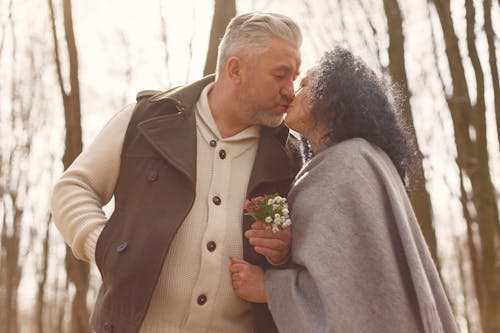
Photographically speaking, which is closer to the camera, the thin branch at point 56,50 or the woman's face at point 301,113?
the woman's face at point 301,113

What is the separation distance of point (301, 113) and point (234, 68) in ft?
1.93

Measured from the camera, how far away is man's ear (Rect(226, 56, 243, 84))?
12.0ft

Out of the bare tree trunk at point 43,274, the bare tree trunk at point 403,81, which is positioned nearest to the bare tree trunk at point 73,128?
the bare tree trunk at point 403,81

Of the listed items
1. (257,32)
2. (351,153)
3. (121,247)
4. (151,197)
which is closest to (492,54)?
(257,32)

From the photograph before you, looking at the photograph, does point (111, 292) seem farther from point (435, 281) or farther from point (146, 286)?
point (435, 281)

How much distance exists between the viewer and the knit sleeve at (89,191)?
3107mm

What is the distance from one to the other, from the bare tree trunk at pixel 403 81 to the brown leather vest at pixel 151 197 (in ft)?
11.1

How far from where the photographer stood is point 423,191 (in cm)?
653

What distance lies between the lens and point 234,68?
368 centimetres

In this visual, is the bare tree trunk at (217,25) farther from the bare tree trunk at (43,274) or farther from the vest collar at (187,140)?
the bare tree trunk at (43,274)

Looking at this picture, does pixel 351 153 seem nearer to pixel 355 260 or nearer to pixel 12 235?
pixel 355 260

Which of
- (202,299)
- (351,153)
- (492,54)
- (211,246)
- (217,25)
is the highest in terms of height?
(217,25)

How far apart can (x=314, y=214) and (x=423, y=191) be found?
12.9 feet

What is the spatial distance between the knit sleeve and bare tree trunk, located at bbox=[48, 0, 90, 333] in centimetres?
407
